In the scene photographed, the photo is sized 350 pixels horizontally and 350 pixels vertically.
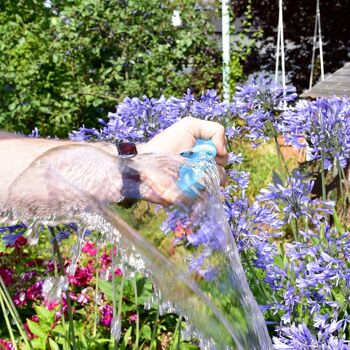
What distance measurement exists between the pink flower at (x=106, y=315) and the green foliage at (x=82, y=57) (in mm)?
3013

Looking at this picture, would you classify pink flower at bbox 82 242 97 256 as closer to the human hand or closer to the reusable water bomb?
the human hand

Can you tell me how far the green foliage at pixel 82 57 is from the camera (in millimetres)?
5891

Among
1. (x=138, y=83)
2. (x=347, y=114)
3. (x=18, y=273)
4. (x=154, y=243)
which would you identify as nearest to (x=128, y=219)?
(x=154, y=243)

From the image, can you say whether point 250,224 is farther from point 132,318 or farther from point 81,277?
point 81,277

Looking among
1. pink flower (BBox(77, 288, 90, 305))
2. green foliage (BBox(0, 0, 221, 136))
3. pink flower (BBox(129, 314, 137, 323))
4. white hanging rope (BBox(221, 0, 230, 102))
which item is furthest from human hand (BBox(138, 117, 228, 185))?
white hanging rope (BBox(221, 0, 230, 102))

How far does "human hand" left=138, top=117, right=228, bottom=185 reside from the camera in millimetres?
1670

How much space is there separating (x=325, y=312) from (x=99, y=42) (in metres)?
4.32

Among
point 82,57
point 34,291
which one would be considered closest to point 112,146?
point 34,291

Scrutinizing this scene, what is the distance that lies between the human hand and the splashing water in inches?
4.8

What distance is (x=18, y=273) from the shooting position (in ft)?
11.5

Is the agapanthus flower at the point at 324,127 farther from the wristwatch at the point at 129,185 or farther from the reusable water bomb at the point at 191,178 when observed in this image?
the wristwatch at the point at 129,185

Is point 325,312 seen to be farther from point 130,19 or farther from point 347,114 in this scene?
Result: point 130,19

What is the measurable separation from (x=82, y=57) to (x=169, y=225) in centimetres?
497

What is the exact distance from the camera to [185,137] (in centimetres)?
169
